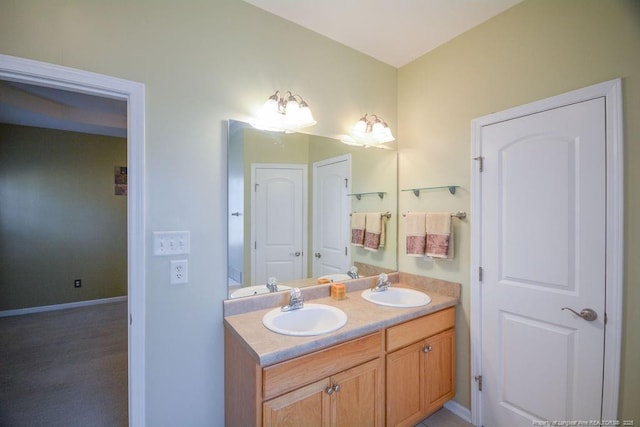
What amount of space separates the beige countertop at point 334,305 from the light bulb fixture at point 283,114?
1.07m

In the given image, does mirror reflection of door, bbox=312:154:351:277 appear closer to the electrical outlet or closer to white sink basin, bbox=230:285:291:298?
white sink basin, bbox=230:285:291:298

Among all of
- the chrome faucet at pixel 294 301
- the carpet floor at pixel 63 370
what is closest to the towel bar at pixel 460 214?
the chrome faucet at pixel 294 301

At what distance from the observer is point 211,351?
1.52 metres

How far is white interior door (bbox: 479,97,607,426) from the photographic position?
54.6 inches

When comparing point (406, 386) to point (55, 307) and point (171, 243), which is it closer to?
point (171, 243)

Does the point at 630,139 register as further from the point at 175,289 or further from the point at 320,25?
the point at 175,289

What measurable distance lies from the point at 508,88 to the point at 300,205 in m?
1.52

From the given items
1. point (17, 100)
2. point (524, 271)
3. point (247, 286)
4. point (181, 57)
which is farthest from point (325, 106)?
point (17, 100)

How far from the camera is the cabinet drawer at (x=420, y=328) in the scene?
1568 millimetres

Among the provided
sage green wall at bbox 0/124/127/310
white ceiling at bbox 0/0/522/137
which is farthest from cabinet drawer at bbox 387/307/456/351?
sage green wall at bbox 0/124/127/310

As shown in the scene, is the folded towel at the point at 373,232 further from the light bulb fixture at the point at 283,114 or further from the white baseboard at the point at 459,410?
the white baseboard at the point at 459,410

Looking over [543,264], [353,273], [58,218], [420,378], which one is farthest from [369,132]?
[58,218]

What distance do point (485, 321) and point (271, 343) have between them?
1.45 metres

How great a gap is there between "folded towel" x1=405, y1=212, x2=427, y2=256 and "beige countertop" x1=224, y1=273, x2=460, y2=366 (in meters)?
0.27
